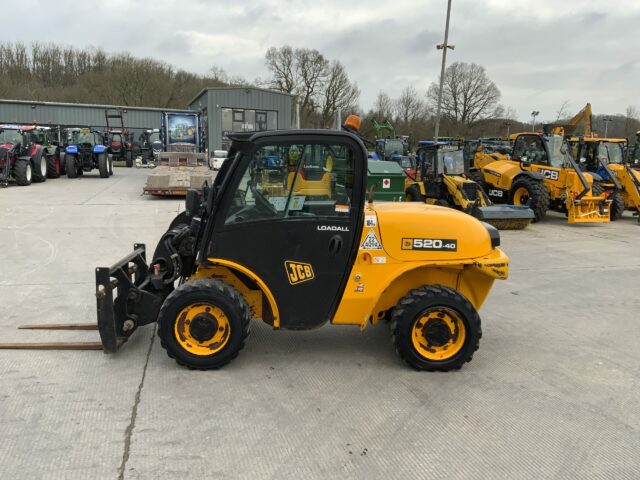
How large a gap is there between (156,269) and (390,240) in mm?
2207

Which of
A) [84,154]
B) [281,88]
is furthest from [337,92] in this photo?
[84,154]

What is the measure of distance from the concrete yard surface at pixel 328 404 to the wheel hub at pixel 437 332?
10.4 inches

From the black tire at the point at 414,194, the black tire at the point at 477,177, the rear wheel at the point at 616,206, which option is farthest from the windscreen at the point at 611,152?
the black tire at the point at 414,194

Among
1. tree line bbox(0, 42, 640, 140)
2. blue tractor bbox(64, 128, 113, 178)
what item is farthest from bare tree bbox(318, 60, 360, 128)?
blue tractor bbox(64, 128, 113, 178)

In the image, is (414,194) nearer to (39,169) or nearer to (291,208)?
(291,208)

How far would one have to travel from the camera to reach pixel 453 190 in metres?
Answer: 12.2

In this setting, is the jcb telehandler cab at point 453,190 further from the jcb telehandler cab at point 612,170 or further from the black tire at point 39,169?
the black tire at point 39,169

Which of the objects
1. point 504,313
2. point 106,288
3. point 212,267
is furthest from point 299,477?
point 504,313

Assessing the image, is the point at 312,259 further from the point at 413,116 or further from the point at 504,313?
the point at 413,116

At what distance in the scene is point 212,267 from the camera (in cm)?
406

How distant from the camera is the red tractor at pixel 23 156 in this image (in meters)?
16.7

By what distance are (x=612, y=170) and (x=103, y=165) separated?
60.2 ft

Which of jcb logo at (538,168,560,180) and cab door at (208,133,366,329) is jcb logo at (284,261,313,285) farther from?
jcb logo at (538,168,560,180)

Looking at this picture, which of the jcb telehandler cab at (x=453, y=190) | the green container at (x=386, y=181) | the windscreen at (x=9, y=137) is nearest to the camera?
the green container at (x=386, y=181)
